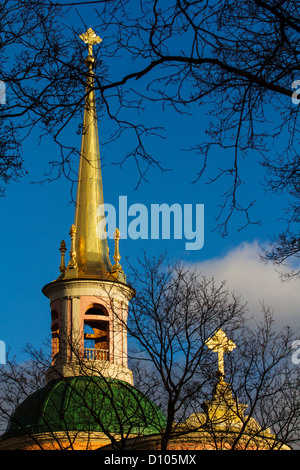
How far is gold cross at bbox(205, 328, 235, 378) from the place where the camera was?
76.8 ft

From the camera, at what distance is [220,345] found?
78.1ft

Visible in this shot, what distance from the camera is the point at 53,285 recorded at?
3881cm

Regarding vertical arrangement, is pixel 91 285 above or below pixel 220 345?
above

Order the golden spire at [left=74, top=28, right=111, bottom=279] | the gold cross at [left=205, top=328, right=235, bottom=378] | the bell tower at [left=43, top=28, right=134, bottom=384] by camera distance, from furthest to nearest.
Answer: the golden spire at [left=74, top=28, right=111, bottom=279] < the bell tower at [left=43, top=28, right=134, bottom=384] < the gold cross at [left=205, top=328, right=235, bottom=378]

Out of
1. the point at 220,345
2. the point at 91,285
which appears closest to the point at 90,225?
the point at 91,285

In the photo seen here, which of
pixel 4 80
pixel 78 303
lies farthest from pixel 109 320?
pixel 4 80

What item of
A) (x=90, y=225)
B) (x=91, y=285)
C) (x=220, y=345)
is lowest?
(x=220, y=345)

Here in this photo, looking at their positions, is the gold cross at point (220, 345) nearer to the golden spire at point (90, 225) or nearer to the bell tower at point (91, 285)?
the bell tower at point (91, 285)

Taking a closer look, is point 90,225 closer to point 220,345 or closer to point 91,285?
point 91,285

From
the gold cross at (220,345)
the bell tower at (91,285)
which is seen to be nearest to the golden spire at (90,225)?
the bell tower at (91,285)

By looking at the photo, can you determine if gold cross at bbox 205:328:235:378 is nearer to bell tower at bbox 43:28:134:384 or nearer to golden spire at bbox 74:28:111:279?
bell tower at bbox 43:28:134:384

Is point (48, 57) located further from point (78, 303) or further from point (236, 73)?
point (78, 303)

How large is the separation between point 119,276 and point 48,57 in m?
26.6

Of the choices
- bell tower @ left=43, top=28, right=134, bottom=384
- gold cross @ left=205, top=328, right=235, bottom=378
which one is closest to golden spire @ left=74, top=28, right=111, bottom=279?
bell tower @ left=43, top=28, right=134, bottom=384
